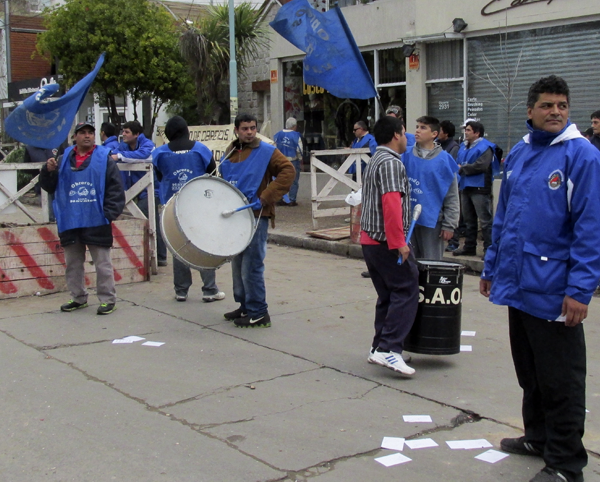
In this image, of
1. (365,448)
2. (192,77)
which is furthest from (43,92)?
(192,77)

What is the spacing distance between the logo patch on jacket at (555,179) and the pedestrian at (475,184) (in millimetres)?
6438

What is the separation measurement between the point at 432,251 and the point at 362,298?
5.73ft

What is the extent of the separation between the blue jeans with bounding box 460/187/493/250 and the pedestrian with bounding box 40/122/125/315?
4.81m

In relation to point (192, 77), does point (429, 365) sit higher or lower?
lower

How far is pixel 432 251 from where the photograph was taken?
673 cm

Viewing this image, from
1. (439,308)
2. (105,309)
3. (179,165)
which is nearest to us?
(439,308)

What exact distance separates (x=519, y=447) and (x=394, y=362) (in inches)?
54.4

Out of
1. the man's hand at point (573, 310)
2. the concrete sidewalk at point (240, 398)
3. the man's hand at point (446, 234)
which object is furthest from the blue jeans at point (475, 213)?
the man's hand at point (573, 310)

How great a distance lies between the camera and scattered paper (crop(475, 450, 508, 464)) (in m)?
4.15

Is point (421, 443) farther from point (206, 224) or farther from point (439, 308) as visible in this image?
point (206, 224)

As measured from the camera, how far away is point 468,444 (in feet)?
14.3

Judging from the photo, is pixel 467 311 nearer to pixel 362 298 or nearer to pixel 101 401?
pixel 362 298

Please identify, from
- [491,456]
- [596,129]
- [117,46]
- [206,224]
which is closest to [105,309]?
[206,224]

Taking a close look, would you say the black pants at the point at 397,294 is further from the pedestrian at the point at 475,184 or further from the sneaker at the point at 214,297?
the pedestrian at the point at 475,184
